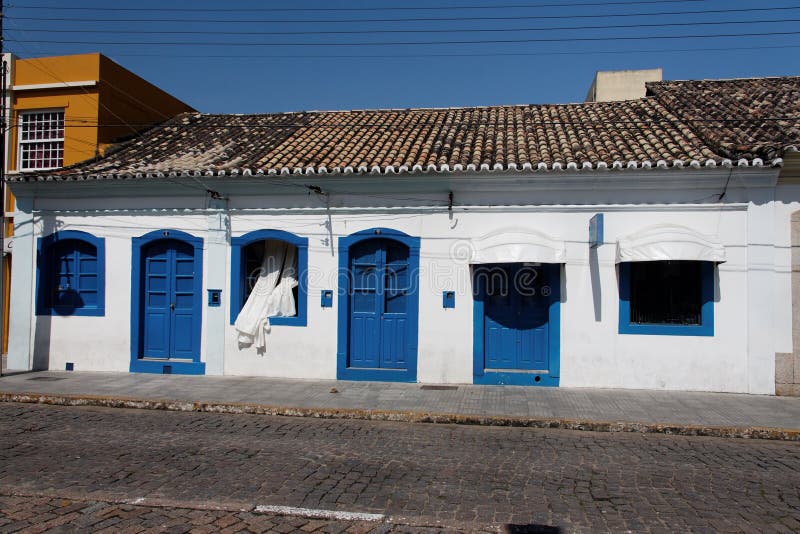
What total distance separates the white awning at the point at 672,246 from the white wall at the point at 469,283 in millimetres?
240

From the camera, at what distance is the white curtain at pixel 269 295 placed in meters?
10.7

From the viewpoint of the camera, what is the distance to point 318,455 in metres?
6.32

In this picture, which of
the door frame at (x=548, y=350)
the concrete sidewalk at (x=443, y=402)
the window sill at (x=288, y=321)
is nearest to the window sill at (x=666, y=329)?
the concrete sidewalk at (x=443, y=402)

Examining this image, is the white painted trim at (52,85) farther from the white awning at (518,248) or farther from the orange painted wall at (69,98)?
the white awning at (518,248)

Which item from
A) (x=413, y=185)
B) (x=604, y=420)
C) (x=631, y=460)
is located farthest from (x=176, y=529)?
(x=413, y=185)

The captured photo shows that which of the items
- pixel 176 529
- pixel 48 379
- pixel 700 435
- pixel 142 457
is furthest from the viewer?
pixel 48 379

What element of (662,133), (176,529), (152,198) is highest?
(662,133)

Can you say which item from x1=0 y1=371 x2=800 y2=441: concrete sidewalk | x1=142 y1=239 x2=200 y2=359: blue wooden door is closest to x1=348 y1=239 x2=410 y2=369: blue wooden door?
x1=0 y1=371 x2=800 y2=441: concrete sidewalk

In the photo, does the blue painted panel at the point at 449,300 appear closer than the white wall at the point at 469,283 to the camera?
No

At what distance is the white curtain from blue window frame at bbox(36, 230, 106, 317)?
307 centimetres

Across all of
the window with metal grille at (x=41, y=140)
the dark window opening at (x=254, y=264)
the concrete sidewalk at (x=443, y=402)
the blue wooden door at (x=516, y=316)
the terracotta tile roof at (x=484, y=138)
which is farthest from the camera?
the window with metal grille at (x=41, y=140)

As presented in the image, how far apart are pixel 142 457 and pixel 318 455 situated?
189 cm

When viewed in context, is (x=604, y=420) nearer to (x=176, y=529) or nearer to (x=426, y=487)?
(x=426, y=487)

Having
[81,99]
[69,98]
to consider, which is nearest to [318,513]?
[81,99]
